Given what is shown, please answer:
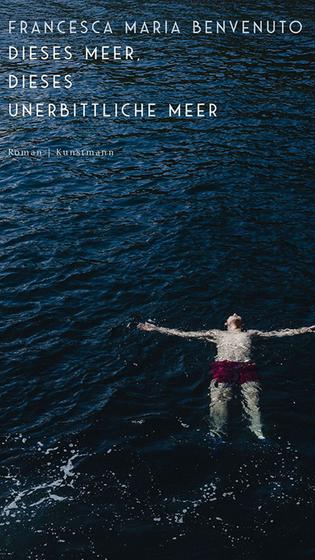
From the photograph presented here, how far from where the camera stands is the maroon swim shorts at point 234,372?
18.9 m

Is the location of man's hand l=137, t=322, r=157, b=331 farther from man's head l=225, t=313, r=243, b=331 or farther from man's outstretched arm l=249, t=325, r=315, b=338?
man's outstretched arm l=249, t=325, r=315, b=338

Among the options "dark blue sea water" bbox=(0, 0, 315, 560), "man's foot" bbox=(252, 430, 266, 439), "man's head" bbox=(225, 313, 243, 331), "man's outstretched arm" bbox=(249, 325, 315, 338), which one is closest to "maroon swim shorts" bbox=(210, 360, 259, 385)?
"dark blue sea water" bbox=(0, 0, 315, 560)

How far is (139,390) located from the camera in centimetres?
1897

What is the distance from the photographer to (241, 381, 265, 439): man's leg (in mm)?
17134

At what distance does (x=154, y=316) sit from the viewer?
72.4 ft

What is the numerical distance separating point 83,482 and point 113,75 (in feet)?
115

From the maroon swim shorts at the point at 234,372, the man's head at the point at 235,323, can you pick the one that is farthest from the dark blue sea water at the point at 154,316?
the man's head at the point at 235,323

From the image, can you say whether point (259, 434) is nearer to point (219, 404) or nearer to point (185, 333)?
point (219, 404)

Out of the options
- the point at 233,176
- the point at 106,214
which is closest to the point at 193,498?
the point at 106,214

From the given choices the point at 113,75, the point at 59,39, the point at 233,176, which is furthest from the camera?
the point at 59,39

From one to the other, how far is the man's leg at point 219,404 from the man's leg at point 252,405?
18.0 inches

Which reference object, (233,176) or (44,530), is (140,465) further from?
(233,176)

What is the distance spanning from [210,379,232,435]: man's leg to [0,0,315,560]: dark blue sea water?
0.28 metres

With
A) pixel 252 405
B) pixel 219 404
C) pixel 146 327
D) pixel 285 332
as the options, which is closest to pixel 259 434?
pixel 252 405
